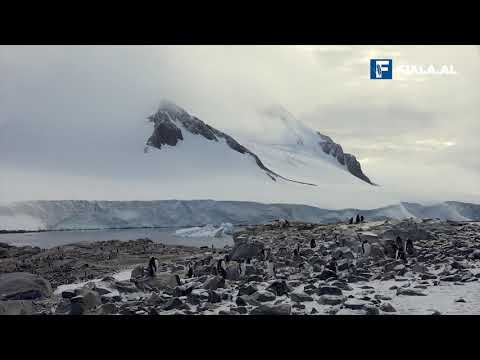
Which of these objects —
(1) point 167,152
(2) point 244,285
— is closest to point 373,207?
(2) point 244,285

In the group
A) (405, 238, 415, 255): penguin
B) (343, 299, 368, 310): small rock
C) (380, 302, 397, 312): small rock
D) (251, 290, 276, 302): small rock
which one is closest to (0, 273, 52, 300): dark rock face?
(251, 290, 276, 302): small rock

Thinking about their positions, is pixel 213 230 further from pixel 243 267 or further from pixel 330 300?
pixel 330 300

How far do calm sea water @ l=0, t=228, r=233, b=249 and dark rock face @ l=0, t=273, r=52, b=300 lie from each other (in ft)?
1.59

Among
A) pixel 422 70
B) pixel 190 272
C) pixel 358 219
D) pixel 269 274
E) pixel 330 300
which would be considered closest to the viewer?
pixel 330 300

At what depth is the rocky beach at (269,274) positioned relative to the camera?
5574mm

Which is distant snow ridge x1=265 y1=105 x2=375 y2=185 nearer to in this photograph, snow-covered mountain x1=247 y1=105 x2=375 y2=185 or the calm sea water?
snow-covered mountain x1=247 y1=105 x2=375 y2=185

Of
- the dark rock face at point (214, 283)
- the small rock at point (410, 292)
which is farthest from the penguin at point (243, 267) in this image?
the small rock at point (410, 292)

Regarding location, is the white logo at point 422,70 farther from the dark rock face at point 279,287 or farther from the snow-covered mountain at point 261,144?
the dark rock face at point 279,287

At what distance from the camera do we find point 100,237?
6.50 m

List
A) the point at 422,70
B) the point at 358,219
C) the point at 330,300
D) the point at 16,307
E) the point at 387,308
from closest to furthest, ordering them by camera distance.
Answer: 1. the point at 387,308
2. the point at 330,300
3. the point at 16,307
4. the point at 422,70
5. the point at 358,219

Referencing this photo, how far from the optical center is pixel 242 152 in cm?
695

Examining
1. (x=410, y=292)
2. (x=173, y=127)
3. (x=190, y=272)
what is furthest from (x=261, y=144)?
(x=410, y=292)

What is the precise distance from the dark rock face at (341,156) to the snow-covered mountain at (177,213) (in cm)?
58

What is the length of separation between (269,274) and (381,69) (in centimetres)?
300
